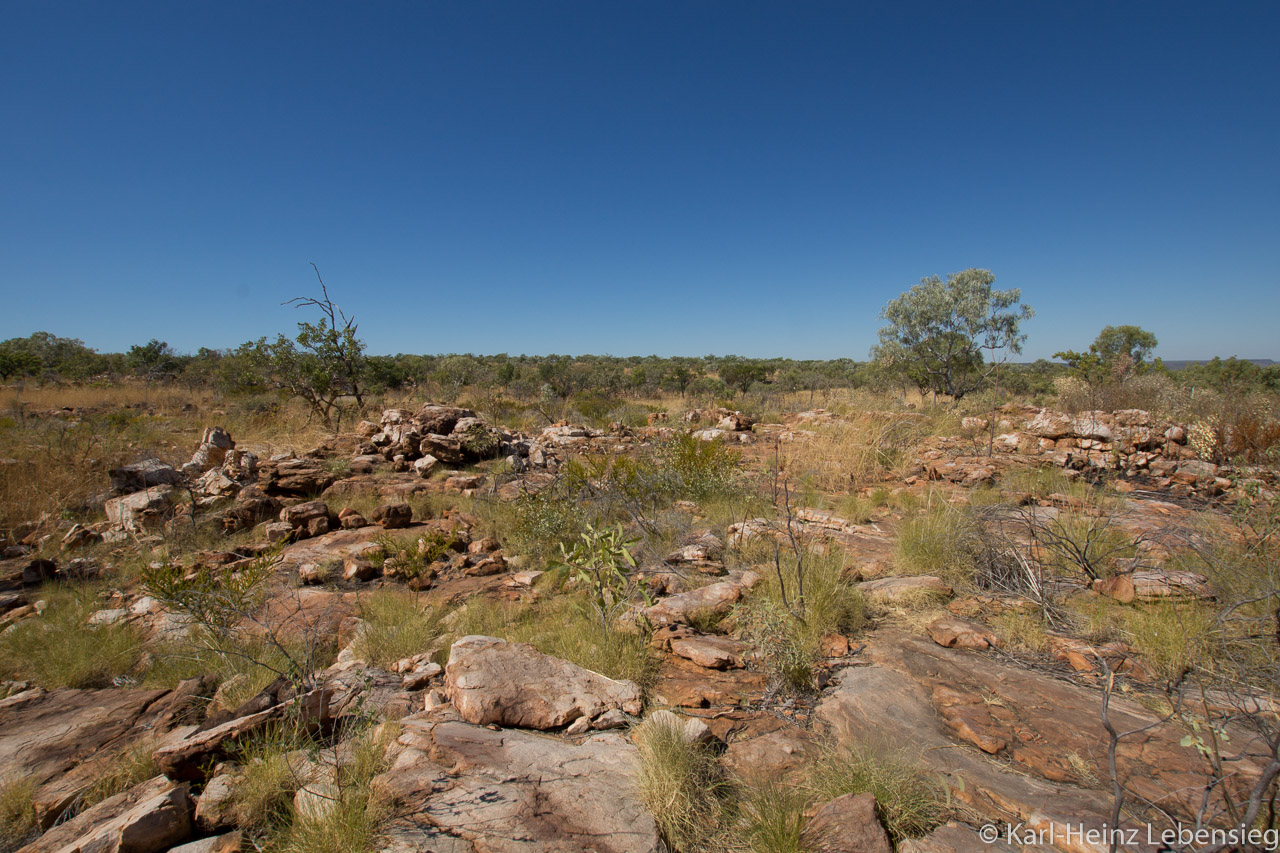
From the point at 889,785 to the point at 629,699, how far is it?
1238 mm

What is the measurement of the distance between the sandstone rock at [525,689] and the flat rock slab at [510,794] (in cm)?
13

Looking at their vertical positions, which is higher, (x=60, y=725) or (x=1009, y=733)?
(x=1009, y=733)

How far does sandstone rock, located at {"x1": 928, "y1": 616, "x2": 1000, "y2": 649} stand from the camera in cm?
306

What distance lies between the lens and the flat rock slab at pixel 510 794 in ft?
5.48

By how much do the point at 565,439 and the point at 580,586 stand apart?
6570 mm

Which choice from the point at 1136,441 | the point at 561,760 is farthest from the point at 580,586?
the point at 1136,441

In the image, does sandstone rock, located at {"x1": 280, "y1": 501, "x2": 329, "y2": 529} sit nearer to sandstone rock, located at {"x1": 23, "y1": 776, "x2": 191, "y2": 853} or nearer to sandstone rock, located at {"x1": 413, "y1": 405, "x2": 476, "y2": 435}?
sandstone rock, located at {"x1": 413, "y1": 405, "x2": 476, "y2": 435}

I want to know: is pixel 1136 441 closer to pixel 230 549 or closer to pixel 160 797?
pixel 160 797

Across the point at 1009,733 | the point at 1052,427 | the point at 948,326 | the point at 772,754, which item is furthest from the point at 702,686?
the point at 948,326

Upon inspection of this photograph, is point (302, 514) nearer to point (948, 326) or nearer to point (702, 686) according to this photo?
point (702, 686)

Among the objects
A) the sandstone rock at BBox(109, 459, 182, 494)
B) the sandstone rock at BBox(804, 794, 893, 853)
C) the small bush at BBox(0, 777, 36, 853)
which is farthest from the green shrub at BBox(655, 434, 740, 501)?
the sandstone rock at BBox(109, 459, 182, 494)

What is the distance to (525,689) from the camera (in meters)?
2.56

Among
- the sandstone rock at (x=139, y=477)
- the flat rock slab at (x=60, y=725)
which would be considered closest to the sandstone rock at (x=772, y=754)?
the flat rock slab at (x=60, y=725)

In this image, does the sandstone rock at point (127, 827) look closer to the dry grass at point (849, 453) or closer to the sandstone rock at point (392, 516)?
the sandstone rock at point (392, 516)
